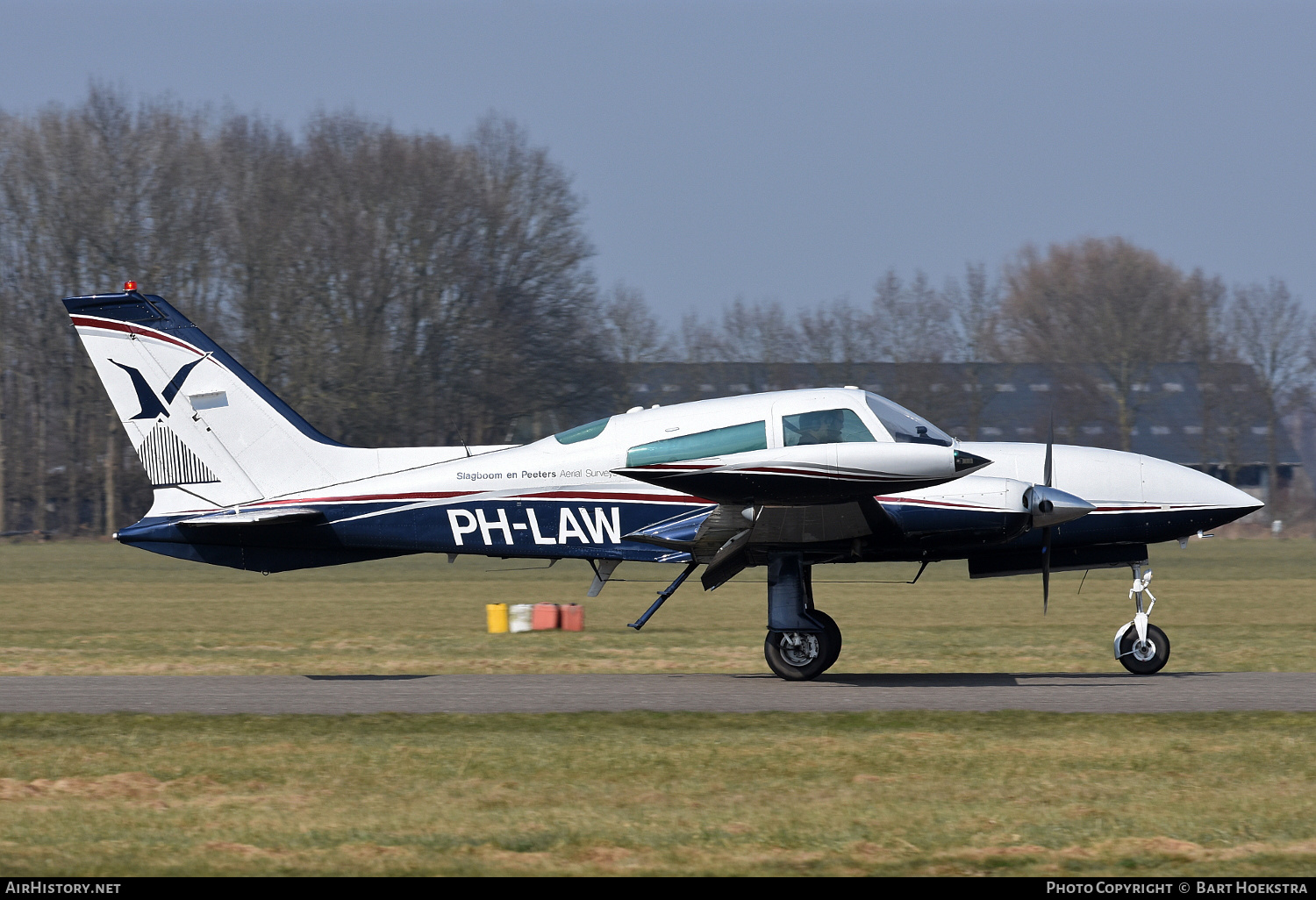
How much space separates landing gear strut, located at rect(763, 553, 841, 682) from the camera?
14109 mm

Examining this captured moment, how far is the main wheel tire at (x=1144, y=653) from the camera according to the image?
14.5 metres

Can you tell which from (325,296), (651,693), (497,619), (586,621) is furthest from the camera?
(325,296)

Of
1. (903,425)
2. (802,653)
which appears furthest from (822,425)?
(802,653)

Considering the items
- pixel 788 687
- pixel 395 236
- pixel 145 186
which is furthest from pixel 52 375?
pixel 788 687

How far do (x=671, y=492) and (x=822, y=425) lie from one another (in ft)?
6.92

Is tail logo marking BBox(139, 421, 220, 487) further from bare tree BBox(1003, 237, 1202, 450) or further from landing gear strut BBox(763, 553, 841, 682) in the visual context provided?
bare tree BBox(1003, 237, 1202, 450)

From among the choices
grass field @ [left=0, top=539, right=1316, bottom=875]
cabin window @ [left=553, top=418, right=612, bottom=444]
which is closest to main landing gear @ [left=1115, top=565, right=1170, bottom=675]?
grass field @ [left=0, top=539, right=1316, bottom=875]

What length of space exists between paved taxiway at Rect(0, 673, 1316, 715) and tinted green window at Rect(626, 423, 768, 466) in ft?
7.45

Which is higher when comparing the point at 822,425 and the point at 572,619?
the point at 822,425

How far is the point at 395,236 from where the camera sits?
58688 mm

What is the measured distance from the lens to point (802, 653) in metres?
14.4

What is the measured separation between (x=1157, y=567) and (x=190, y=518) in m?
30.7

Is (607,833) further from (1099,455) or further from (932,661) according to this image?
(932,661)

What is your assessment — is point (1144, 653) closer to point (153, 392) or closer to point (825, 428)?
point (825, 428)
